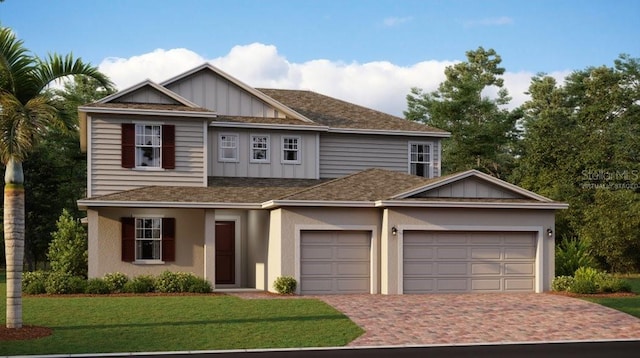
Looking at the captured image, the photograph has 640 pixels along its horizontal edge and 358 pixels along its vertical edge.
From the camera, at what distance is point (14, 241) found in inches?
682

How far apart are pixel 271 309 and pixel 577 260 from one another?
12603 millimetres

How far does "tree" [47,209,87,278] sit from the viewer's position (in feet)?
92.7

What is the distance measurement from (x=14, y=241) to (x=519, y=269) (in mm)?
15908

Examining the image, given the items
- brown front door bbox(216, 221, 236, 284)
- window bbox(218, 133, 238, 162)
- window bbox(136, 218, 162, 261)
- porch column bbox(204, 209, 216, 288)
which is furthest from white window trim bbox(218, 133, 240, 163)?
window bbox(136, 218, 162, 261)

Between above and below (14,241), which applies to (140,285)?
below

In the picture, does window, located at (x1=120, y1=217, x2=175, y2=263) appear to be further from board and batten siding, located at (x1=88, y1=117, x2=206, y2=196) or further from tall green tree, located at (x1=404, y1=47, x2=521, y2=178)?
tall green tree, located at (x1=404, y1=47, x2=521, y2=178)

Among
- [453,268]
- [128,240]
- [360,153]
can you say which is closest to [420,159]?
[360,153]

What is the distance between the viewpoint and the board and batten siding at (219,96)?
30.8 m

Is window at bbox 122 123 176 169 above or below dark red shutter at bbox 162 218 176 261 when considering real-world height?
above

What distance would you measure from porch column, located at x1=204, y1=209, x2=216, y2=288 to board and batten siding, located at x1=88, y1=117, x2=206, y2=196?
1699 mm

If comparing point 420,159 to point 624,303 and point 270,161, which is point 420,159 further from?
point 624,303

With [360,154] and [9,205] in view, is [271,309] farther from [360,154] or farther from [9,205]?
[360,154]

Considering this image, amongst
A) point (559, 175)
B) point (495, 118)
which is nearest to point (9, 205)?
point (559, 175)

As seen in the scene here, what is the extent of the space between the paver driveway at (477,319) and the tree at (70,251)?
930 cm
